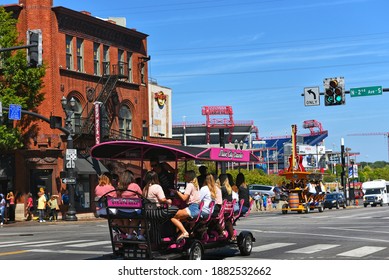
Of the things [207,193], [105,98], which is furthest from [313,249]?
[105,98]

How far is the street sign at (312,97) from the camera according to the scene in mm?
31125

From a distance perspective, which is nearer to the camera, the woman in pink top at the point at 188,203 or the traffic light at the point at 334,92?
the woman in pink top at the point at 188,203

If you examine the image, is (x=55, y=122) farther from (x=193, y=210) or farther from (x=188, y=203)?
(x=193, y=210)

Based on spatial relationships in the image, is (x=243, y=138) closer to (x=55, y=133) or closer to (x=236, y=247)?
(x=55, y=133)

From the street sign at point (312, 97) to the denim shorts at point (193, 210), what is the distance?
1881 cm

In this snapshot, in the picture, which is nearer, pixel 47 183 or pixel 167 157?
pixel 167 157

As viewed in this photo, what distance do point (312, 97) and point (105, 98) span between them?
67.5ft

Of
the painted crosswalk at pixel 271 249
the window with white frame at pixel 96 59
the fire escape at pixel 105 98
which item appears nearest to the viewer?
the painted crosswalk at pixel 271 249

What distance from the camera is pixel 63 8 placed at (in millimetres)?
44281

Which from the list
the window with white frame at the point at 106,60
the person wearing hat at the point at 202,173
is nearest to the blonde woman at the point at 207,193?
the person wearing hat at the point at 202,173

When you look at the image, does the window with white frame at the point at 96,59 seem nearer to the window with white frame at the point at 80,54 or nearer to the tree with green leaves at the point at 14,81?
the window with white frame at the point at 80,54

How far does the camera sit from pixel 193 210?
43.7ft
